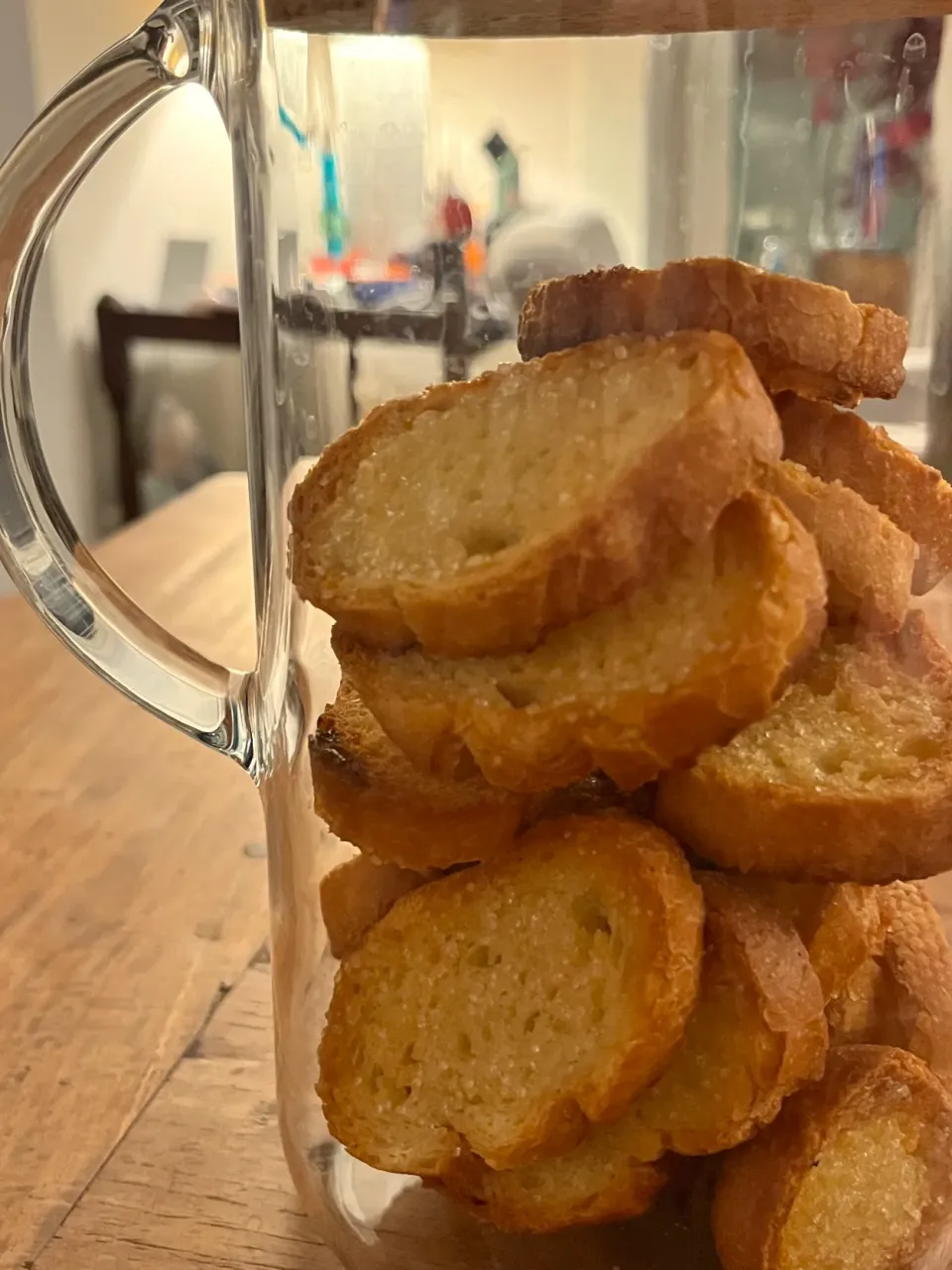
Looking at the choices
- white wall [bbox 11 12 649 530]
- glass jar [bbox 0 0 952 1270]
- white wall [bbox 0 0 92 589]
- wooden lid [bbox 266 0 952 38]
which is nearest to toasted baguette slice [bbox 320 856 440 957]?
glass jar [bbox 0 0 952 1270]

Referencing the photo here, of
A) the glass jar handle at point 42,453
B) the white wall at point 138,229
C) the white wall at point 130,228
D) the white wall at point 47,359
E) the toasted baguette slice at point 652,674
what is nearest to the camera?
the toasted baguette slice at point 652,674

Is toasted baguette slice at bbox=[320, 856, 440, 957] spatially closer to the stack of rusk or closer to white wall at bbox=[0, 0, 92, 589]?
the stack of rusk

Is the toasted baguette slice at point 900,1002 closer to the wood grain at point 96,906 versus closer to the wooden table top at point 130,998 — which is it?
the wooden table top at point 130,998

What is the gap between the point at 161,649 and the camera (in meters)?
0.45

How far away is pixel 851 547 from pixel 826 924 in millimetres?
103

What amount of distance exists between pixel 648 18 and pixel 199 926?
451mm

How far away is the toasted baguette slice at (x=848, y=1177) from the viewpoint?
341 mm

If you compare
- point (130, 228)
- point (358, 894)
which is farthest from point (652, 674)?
point (130, 228)

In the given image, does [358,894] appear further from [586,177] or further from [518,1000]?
[586,177]

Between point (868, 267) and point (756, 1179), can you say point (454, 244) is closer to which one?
point (868, 267)

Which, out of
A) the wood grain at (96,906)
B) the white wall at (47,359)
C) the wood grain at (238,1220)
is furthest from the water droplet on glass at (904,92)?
the white wall at (47,359)

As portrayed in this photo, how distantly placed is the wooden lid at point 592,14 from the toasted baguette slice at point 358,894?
233 mm

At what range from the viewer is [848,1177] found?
13.8 inches

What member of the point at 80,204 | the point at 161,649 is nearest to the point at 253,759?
the point at 161,649
